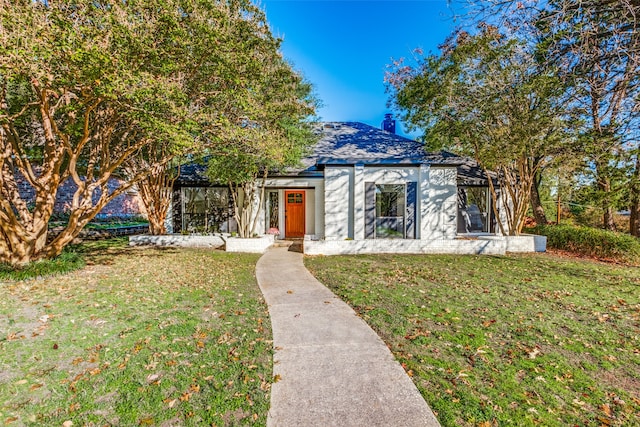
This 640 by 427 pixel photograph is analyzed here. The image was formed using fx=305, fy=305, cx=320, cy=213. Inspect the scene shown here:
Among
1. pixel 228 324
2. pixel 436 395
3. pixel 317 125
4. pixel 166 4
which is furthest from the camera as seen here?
pixel 317 125

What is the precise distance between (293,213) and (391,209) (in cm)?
459

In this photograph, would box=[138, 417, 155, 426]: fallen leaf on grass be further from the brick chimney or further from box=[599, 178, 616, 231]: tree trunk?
the brick chimney

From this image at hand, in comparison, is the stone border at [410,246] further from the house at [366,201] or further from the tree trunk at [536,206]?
the tree trunk at [536,206]

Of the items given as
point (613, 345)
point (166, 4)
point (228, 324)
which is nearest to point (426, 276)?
point (613, 345)

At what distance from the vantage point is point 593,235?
37.1 feet

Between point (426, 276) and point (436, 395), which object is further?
point (426, 276)

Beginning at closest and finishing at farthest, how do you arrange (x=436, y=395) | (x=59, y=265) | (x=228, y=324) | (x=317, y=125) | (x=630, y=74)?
(x=436, y=395), (x=228, y=324), (x=630, y=74), (x=59, y=265), (x=317, y=125)

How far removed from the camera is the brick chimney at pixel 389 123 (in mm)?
17094

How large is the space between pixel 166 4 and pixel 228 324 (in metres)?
5.92

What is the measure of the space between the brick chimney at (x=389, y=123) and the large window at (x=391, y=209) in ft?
19.0

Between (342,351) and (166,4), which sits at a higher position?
(166,4)

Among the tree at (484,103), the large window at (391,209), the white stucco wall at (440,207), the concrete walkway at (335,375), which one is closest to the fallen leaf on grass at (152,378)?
the concrete walkway at (335,375)

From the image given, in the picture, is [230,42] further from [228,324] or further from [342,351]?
[342,351]

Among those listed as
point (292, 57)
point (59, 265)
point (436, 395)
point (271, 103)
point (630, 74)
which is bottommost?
point (436, 395)
